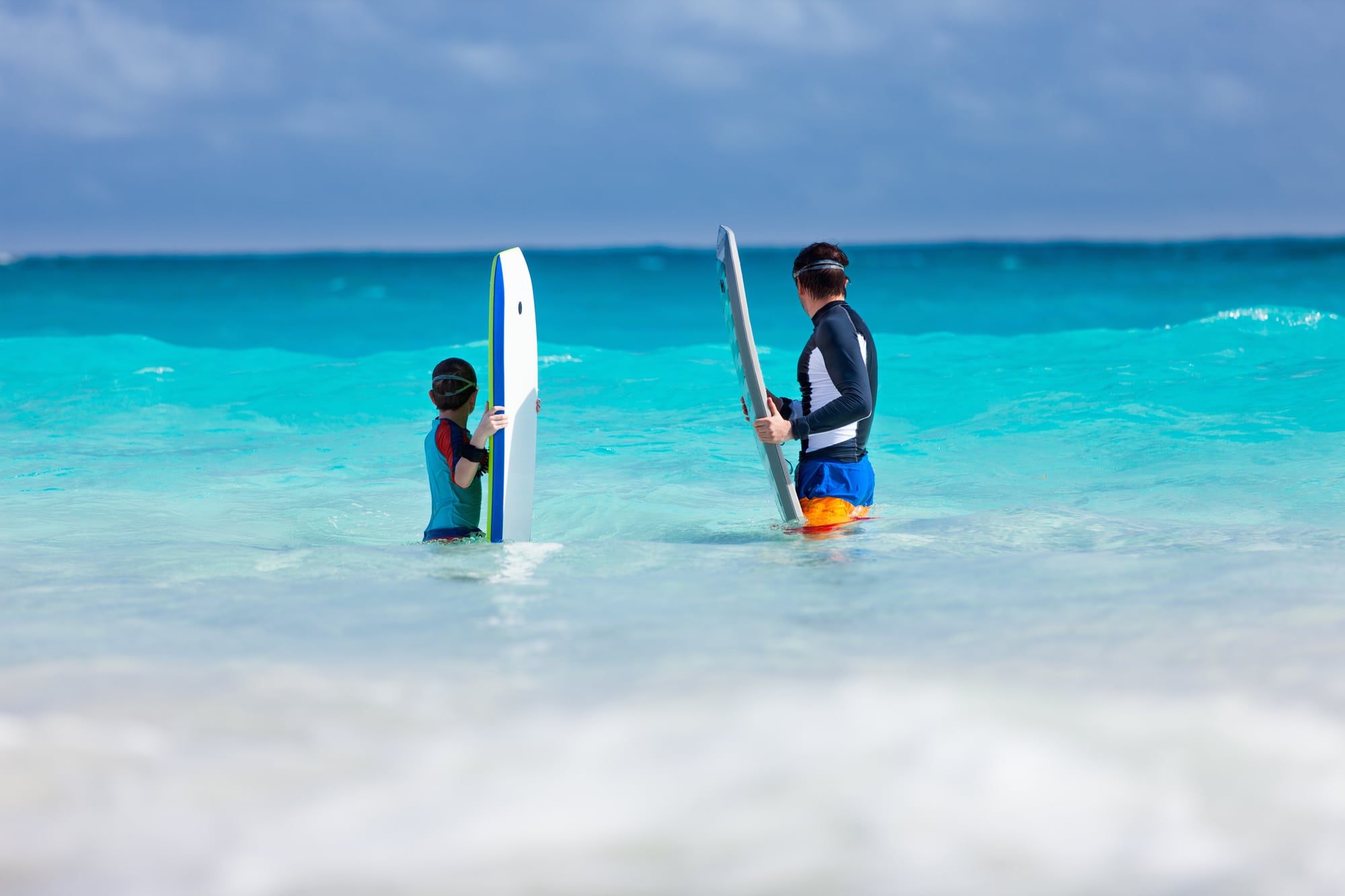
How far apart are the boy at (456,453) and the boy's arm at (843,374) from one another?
1.43 m

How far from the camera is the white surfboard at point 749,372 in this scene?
4885 mm

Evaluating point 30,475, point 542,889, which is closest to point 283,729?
point 542,889

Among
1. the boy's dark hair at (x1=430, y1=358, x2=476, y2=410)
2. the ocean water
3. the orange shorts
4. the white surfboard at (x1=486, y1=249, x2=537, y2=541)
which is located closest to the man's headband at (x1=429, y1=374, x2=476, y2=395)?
the boy's dark hair at (x1=430, y1=358, x2=476, y2=410)

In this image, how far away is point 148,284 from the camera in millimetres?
48562

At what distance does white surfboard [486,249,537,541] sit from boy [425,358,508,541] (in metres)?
A: 0.08

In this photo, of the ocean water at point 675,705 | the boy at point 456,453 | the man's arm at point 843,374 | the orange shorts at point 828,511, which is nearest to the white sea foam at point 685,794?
the ocean water at point 675,705

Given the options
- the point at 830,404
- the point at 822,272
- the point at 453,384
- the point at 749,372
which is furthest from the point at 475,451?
the point at 822,272

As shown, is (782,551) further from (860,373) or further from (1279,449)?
(1279,449)

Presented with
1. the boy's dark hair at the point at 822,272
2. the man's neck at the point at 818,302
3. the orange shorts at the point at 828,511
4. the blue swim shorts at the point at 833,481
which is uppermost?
the boy's dark hair at the point at 822,272

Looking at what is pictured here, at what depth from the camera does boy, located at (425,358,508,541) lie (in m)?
4.80

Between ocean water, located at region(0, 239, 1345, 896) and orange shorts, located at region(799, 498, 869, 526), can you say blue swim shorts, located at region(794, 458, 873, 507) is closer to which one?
orange shorts, located at region(799, 498, 869, 526)

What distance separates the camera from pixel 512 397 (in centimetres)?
506

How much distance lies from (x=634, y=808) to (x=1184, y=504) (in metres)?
6.35

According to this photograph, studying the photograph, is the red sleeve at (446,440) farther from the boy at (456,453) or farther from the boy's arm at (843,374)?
the boy's arm at (843,374)
